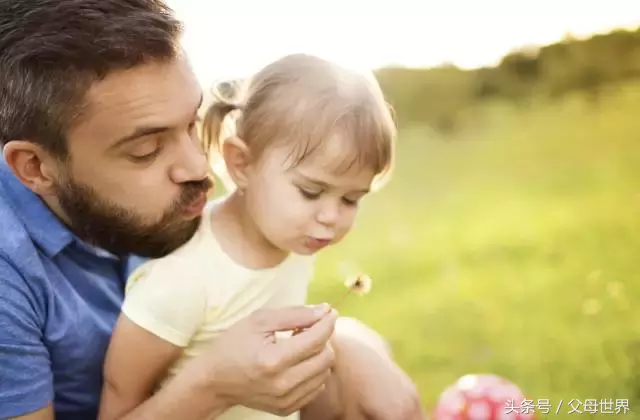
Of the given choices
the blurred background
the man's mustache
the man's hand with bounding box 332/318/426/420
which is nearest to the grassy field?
the blurred background

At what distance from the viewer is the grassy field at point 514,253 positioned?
1.49 metres

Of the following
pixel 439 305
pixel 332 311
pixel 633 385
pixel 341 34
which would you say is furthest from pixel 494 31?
pixel 332 311

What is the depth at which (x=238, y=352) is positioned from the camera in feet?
3.20

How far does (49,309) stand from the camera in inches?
39.9

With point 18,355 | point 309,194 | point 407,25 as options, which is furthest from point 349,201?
point 407,25

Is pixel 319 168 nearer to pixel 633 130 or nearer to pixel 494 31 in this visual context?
pixel 494 31

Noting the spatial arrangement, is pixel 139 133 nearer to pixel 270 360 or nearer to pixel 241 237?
pixel 241 237

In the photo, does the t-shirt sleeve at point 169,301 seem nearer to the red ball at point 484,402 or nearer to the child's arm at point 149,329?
the child's arm at point 149,329

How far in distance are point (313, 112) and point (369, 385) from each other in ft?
1.47

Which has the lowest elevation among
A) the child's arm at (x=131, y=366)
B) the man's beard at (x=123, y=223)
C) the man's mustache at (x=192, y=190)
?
the child's arm at (x=131, y=366)

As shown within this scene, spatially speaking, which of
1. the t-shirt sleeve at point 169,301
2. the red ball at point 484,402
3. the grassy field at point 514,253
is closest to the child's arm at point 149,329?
the t-shirt sleeve at point 169,301

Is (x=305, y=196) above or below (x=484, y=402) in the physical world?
above

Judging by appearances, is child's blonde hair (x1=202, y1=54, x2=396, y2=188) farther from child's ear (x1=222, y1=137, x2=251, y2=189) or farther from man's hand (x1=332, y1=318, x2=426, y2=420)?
man's hand (x1=332, y1=318, x2=426, y2=420)

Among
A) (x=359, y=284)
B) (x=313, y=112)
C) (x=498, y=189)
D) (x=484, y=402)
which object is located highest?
(x=313, y=112)
